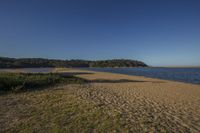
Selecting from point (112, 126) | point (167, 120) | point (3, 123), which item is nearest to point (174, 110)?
point (167, 120)

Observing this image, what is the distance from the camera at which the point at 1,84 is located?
1209cm

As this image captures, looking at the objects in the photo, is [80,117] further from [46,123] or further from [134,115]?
[134,115]

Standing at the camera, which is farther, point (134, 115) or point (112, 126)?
point (134, 115)

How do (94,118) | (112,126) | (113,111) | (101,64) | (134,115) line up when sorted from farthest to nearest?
1. (101,64)
2. (113,111)
3. (134,115)
4. (94,118)
5. (112,126)

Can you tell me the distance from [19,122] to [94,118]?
2366mm

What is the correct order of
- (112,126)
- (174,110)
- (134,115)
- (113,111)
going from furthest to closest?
(174,110)
(113,111)
(134,115)
(112,126)

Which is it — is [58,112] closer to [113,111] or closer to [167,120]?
[113,111]

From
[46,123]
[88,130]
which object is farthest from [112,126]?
[46,123]

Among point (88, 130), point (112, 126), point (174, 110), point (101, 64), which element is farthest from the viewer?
point (101, 64)

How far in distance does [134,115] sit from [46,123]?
3076 millimetres

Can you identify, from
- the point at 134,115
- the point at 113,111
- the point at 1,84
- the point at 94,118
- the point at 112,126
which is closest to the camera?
the point at 112,126

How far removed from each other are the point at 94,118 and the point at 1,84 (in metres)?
9.84

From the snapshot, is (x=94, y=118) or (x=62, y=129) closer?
(x=62, y=129)

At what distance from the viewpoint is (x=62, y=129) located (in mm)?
4496
